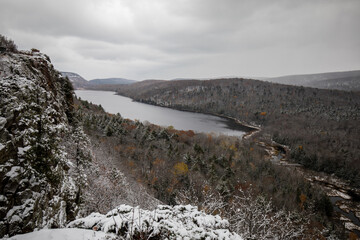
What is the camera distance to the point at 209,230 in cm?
546

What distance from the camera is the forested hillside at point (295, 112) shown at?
184 feet

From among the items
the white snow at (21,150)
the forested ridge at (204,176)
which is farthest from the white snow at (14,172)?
the forested ridge at (204,176)

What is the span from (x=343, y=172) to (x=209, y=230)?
2530 inches

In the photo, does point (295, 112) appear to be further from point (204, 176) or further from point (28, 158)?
point (28, 158)

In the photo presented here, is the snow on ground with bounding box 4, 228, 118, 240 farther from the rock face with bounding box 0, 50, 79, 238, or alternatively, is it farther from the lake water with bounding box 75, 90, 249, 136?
the lake water with bounding box 75, 90, 249, 136

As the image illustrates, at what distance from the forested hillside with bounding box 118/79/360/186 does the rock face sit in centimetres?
6411

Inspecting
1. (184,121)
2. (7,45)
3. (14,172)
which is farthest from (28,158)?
(184,121)

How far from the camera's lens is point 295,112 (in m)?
116

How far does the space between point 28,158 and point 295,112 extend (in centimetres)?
13971

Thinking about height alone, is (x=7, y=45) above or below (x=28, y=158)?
above

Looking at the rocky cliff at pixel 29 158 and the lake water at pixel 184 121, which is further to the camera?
the lake water at pixel 184 121

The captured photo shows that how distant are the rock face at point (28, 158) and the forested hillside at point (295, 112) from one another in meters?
64.1

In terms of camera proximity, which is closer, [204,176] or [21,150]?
[21,150]

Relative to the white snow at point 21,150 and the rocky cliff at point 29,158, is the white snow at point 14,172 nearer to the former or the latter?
the rocky cliff at point 29,158
